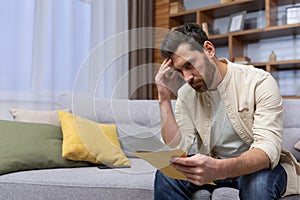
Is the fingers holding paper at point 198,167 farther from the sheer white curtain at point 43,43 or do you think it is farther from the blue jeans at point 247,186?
the sheer white curtain at point 43,43

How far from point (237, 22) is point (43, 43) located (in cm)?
163

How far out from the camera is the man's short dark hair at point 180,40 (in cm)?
102

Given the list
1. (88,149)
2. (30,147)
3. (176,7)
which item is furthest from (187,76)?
(176,7)

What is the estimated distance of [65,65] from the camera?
8.59 ft

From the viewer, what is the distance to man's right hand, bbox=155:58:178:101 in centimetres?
116

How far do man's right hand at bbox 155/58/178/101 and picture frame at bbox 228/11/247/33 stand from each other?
1996 mm

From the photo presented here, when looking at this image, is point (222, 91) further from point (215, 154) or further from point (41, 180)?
point (41, 180)

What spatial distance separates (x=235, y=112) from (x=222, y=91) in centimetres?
8

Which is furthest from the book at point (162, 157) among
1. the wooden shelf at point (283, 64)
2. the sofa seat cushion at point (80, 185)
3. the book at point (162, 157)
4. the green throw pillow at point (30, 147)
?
the wooden shelf at point (283, 64)

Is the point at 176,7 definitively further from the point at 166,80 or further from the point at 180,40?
the point at 180,40

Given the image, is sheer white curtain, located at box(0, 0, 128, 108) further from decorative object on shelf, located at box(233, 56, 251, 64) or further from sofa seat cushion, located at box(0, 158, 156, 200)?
decorative object on shelf, located at box(233, 56, 251, 64)

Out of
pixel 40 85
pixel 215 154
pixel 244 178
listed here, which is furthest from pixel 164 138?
pixel 40 85

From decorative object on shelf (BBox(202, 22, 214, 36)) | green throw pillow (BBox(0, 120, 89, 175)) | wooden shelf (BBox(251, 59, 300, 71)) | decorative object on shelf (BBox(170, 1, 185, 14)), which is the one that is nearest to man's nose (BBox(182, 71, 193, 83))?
green throw pillow (BBox(0, 120, 89, 175))

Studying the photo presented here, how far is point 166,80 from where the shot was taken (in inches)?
48.6
